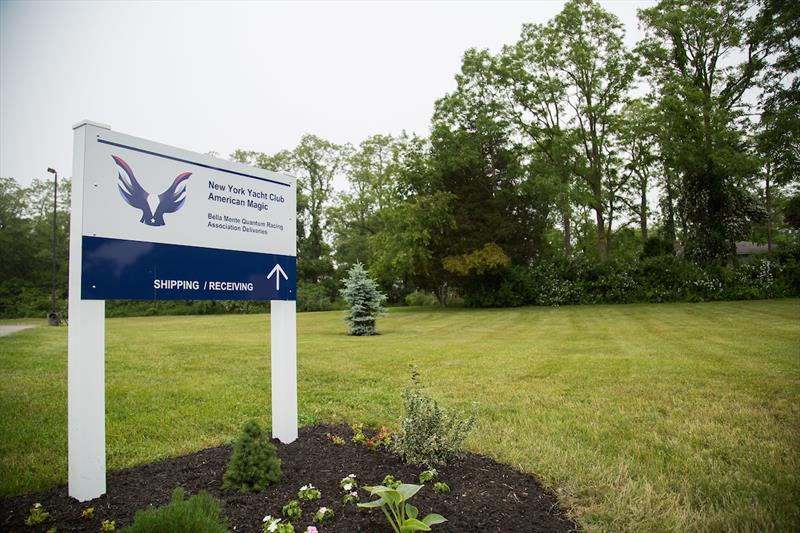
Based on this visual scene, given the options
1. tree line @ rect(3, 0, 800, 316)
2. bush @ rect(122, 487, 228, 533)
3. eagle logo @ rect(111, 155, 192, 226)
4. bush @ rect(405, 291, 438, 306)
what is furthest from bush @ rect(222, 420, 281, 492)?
bush @ rect(405, 291, 438, 306)

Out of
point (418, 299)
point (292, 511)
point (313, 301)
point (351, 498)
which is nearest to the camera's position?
point (292, 511)

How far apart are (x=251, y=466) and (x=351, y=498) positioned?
681mm

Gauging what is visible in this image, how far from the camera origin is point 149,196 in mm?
3018

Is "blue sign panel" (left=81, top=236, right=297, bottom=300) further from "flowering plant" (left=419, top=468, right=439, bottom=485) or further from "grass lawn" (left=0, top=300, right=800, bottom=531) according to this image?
"flowering plant" (left=419, top=468, right=439, bottom=485)

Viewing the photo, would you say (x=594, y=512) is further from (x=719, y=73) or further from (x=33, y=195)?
(x=33, y=195)

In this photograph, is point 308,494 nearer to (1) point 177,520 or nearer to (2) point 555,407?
(1) point 177,520

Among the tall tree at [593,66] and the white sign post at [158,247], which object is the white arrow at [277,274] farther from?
the tall tree at [593,66]

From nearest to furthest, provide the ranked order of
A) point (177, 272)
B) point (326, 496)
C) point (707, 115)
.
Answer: point (326, 496)
point (177, 272)
point (707, 115)

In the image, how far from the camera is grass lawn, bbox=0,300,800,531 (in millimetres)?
3000

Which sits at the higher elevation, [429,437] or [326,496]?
[429,437]

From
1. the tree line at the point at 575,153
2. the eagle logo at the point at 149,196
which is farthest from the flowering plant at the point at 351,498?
the tree line at the point at 575,153

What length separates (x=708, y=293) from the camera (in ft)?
70.1

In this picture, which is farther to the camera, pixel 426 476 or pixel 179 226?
pixel 179 226

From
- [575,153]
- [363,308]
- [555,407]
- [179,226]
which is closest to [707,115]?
[575,153]
